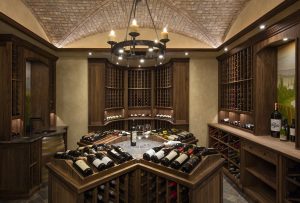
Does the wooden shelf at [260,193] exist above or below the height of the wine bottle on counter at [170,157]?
below

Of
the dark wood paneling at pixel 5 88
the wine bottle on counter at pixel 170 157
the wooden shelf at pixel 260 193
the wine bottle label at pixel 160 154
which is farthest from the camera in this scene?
the dark wood paneling at pixel 5 88

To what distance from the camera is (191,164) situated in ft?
7.34

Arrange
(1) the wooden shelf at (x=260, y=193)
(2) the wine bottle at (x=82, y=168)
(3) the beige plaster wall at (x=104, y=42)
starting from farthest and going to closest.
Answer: (3) the beige plaster wall at (x=104, y=42) → (1) the wooden shelf at (x=260, y=193) → (2) the wine bottle at (x=82, y=168)

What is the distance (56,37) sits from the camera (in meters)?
5.27

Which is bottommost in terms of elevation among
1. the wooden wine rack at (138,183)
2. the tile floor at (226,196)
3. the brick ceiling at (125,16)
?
the tile floor at (226,196)

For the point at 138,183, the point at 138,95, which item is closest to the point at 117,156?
the point at 138,183

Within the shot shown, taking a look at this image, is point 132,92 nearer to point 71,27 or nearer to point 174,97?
point 174,97

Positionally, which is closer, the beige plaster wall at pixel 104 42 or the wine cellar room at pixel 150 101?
the wine cellar room at pixel 150 101

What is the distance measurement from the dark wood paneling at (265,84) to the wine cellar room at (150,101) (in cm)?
2

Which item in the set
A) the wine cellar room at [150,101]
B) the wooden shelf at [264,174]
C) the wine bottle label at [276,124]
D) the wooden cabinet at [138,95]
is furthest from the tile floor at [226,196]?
the wooden cabinet at [138,95]

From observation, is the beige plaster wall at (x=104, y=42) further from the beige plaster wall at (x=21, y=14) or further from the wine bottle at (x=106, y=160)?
the wine bottle at (x=106, y=160)

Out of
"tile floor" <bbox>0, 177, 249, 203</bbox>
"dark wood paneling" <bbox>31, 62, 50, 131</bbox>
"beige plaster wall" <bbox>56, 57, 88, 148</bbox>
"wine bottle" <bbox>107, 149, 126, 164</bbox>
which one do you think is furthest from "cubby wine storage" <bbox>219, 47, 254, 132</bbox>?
"dark wood paneling" <bbox>31, 62, 50, 131</bbox>

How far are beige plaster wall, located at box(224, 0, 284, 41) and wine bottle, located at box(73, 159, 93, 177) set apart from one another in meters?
3.37

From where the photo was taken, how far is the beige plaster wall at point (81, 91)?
19.6 ft
